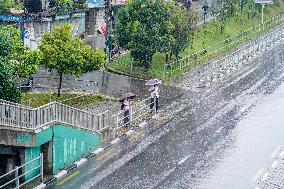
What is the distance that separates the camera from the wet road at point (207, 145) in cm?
2380

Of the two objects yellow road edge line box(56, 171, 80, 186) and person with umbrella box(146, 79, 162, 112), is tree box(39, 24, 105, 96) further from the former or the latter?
yellow road edge line box(56, 171, 80, 186)

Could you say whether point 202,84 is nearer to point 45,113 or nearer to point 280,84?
point 280,84

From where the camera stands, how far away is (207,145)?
27969mm

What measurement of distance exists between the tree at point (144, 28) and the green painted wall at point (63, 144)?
14.0m

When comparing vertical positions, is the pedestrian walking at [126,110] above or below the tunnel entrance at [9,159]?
above

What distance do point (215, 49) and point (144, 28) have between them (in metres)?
10.6

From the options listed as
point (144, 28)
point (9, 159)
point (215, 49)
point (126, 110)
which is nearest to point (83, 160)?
point (9, 159)

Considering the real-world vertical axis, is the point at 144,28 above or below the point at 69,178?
above

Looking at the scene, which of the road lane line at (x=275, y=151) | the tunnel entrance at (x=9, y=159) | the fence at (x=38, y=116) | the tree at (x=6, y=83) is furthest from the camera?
the road lane line at (x=275, y=151)

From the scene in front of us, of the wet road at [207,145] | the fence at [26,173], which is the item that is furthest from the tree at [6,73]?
the wet road at [207,145]

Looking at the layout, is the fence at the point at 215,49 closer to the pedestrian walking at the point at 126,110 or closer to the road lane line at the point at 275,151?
the pedestrian walking at the point at 126,110

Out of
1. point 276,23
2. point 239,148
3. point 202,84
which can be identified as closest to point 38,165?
point 239,148

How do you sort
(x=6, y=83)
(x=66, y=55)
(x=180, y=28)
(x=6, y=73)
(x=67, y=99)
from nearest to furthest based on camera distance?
(x=6, y=73)
(x=6, y=83)
(x=66, y=55)
(x=67, y=99)
(x=180, y=28)

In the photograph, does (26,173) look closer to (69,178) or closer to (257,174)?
(69,178)
